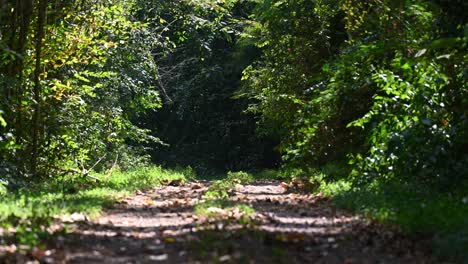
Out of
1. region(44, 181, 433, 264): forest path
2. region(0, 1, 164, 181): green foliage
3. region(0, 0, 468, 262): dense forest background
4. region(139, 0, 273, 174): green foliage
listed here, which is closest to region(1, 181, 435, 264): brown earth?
region(44, 181, 433, 264): forest path

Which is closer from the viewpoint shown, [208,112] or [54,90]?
[54,90]

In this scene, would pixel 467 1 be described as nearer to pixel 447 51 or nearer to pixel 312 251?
pixel 447 51

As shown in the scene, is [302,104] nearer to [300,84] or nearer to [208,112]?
[300,84]

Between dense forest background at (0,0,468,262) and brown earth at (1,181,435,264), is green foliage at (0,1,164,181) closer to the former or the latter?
dense forest background at (0,0,468,262)

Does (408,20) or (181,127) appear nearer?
(408,20)

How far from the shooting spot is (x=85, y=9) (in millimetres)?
16812

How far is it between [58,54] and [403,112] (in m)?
7.74

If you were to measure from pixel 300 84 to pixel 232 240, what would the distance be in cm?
1561

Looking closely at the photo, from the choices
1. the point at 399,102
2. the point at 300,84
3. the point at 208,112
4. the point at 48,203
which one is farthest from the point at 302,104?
the point at 208,112

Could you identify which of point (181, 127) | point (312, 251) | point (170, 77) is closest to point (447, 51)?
point (312, 251)

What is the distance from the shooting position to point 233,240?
650cm

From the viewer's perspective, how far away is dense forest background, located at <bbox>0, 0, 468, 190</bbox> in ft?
35.2

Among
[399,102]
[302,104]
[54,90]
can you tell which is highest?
[54,90]

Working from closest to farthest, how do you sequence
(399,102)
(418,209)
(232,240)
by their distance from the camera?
(232,240) < (418,209) < (399,102)
